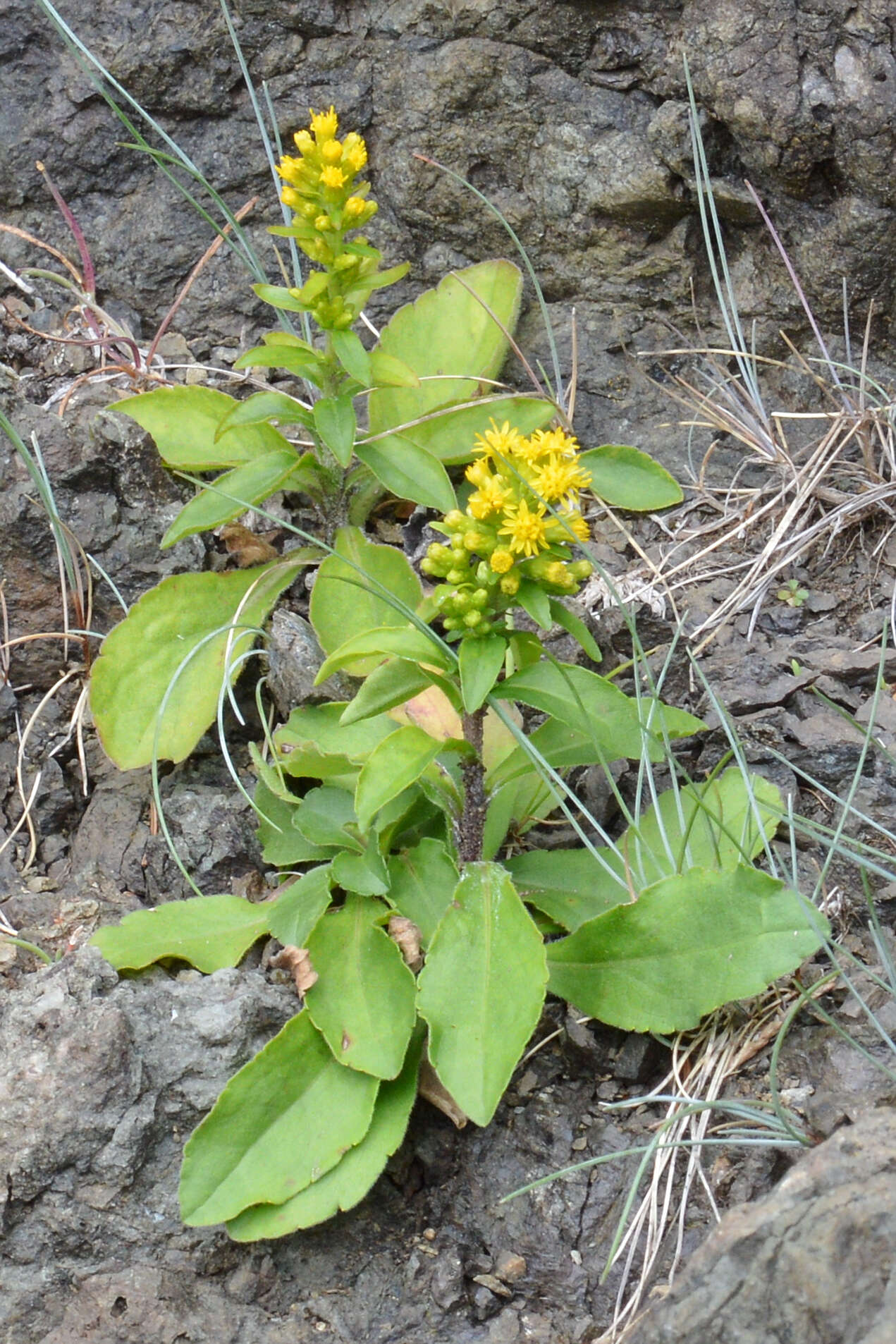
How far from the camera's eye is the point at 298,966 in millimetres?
2035

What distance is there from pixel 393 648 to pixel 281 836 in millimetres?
573

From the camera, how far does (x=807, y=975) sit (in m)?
1.96

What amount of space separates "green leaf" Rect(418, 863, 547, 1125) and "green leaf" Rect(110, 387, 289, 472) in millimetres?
1094

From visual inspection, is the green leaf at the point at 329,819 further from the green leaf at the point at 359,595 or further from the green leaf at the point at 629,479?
the green leaf at the point at 629,479

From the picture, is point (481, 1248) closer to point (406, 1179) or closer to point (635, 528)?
point (406, 1179)

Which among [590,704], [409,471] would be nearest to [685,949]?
[590,704]

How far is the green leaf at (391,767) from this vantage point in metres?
1.80

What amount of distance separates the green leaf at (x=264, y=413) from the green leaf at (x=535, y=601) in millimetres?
713

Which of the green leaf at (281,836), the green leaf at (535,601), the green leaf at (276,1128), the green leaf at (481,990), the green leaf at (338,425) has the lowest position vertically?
the green leaf at (276,1128)

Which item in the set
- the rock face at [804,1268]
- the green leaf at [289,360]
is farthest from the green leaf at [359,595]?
the rock face at [804,1268]

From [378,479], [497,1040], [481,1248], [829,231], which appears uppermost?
[829,231]

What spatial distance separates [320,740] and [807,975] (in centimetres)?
93

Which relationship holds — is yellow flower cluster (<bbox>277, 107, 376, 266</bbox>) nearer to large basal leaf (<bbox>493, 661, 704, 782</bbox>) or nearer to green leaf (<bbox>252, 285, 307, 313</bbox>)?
green leaf (<bbox>252, 285, 307, 313</bbox>)

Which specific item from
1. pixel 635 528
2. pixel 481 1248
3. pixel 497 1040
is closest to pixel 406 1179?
pixel 481 1248
